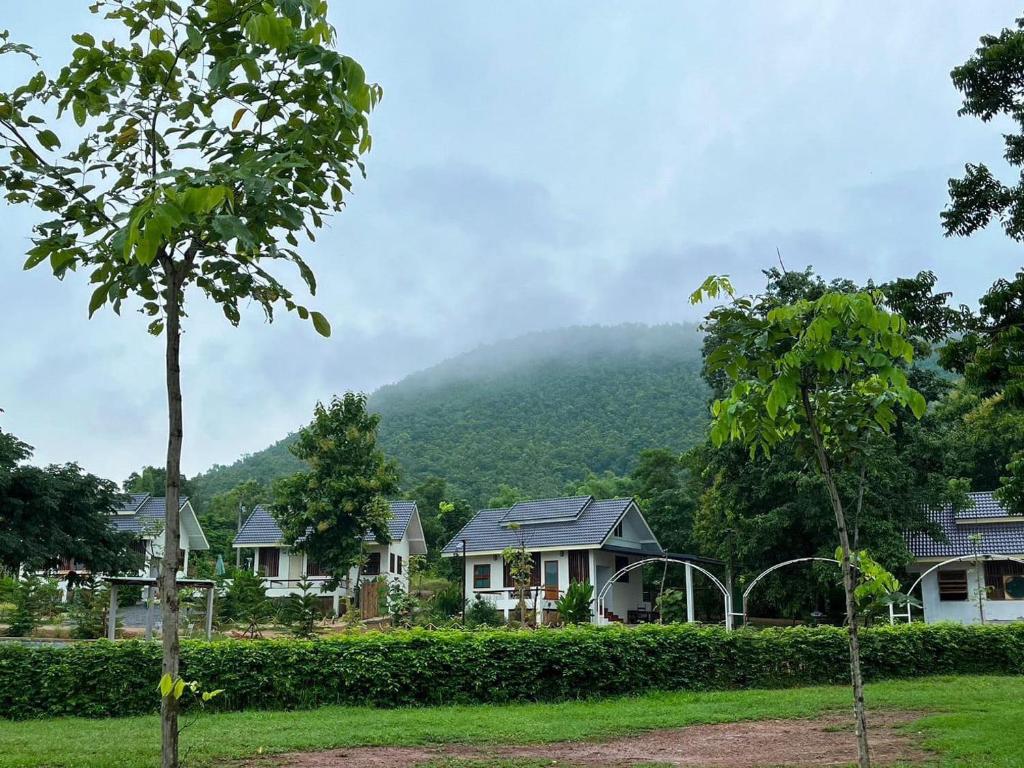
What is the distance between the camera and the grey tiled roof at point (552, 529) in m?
33.6

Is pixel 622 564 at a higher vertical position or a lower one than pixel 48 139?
lower

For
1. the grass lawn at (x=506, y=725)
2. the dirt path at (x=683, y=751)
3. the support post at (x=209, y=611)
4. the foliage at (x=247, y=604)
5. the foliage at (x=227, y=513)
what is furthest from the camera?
the foliage at (x=227, y=513)

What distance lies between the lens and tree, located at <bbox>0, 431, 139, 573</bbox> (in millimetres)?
18406

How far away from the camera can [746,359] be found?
17.6ft

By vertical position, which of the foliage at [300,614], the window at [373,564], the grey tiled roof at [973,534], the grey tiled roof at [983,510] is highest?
the grey tiled roof at [983,510]

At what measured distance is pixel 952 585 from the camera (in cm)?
2825

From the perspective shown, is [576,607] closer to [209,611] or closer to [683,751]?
[209,611]

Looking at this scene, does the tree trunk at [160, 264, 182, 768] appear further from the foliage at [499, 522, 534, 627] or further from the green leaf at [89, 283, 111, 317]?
the foliage at [499, 522, 534, 627]

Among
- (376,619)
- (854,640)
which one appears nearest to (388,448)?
(376,619)

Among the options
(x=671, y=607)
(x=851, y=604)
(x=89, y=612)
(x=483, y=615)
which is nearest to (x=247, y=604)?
(x=89, y=612)

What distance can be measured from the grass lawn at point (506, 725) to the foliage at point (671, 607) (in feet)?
39.7

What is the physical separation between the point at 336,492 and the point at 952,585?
789 inches

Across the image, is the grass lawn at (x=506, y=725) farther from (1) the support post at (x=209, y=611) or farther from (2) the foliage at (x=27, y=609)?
(2) the foliage at (x=27, y=609)

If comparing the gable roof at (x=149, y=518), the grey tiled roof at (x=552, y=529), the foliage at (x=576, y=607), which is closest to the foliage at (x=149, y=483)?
the gable roof at (x=149, y=518)
